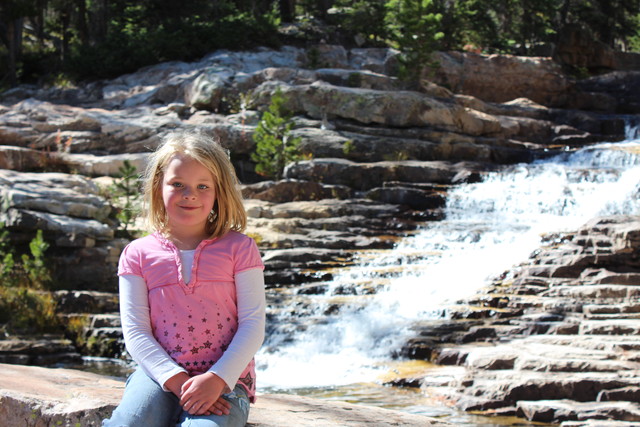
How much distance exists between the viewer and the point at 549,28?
27.2 m

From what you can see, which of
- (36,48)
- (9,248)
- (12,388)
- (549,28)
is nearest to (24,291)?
(9,248)

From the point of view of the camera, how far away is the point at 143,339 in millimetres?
2535

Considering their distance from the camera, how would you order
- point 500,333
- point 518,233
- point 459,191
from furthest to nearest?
point 459,191
point 518,233
point 500,333

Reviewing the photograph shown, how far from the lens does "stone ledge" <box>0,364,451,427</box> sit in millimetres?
2691

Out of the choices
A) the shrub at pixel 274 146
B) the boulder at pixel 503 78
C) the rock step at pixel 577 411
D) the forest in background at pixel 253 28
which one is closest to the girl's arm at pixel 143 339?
the rock step at pixel 577 411

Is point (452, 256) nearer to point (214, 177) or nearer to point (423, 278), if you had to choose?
point (423, 278)

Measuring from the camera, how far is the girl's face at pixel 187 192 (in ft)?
9.01

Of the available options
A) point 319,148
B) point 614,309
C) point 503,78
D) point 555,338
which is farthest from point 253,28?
point 555,338

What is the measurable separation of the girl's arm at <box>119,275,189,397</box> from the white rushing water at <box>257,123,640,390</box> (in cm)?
476

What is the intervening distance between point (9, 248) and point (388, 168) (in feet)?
25.9

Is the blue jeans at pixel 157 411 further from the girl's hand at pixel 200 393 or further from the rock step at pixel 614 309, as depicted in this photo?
the rock step at pixel 614 309

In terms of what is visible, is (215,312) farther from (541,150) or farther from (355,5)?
(355,5)

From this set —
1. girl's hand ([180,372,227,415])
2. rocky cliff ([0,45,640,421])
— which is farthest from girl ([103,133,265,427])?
rocky cliff ([0,45,640,421])

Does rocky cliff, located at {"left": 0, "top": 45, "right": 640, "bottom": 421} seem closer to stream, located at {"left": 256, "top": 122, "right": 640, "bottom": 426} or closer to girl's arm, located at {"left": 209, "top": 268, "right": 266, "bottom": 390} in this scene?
stream, located at {"left": 256, "top": 122, "right": 640, "bottom": 426}
